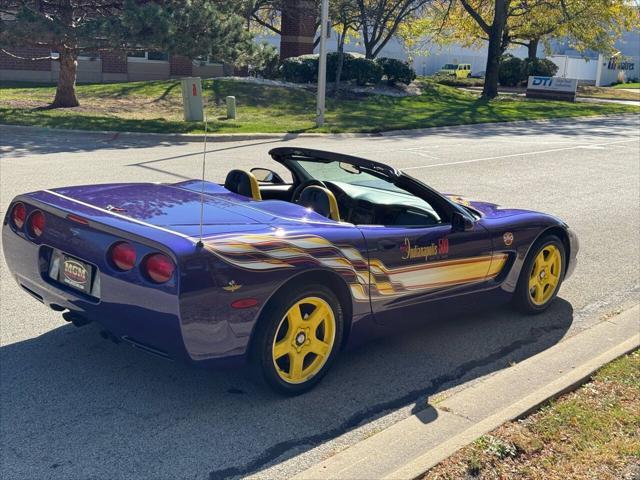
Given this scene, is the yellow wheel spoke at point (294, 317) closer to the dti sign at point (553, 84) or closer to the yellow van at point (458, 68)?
the dti sign at point (553, 84)

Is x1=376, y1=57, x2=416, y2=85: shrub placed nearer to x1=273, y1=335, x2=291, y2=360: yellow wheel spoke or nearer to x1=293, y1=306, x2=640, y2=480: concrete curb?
x1=293, y1=306, x2=640, y2=480: concrete curb

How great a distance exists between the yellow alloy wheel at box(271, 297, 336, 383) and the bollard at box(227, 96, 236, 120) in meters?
17.7

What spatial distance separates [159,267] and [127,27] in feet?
48.8

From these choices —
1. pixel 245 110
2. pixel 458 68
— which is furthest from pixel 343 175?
pixel 458 68

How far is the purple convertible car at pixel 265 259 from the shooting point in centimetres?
356

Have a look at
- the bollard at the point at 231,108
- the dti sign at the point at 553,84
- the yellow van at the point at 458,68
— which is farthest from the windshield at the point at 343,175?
the yellow van at the point at 458,68

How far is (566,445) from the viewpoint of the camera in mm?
3477

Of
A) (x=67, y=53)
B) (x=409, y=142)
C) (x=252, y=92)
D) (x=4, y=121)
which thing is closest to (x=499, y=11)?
(x=252, y=92)

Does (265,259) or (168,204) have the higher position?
(168,204)

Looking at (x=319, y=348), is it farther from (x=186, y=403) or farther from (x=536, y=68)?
(x=536, y=68)

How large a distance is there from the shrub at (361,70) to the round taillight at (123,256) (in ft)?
90.4

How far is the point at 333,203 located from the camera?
442 cm

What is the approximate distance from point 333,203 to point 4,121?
50.1 ft

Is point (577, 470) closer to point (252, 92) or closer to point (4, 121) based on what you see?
point (4, 121)
